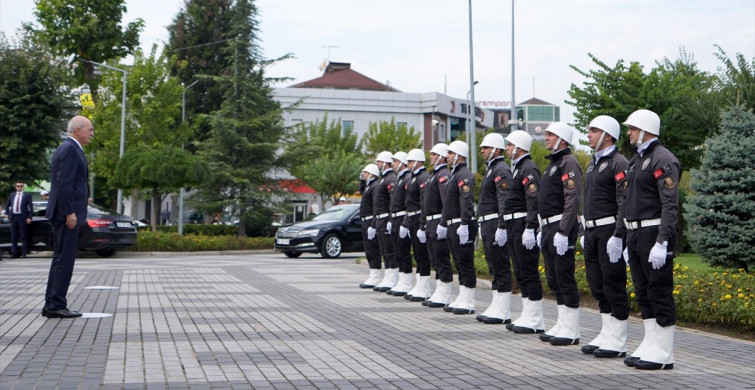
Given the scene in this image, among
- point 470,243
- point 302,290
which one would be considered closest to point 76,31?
point 302,290

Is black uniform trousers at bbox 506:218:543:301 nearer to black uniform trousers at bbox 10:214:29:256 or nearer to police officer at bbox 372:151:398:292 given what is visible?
police officer at bbox 372:151:398:292

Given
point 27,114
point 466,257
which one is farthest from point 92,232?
point 466,257

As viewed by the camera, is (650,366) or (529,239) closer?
(650,366)

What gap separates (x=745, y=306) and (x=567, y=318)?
2.07 meters

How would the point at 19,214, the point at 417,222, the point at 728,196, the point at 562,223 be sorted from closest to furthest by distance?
the point at 562,223, the point at 417,222, the point at 728,196, the point at 19,214

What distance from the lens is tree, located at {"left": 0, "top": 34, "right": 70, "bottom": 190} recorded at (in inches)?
1232

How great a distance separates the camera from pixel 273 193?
41250 mm

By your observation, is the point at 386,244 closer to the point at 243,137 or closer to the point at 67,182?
the point at 67,182

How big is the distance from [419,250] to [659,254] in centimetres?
648

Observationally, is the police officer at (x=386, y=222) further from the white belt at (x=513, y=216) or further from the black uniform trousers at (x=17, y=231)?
the black uniform trousers at (x=17, y=231)

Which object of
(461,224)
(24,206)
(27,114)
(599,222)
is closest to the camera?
(599,222)

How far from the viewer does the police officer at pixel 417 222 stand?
1394 cm

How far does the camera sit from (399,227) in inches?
580

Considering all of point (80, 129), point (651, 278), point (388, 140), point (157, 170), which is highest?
point (388, 140)
